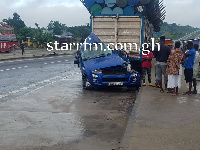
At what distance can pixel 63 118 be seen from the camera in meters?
7.75

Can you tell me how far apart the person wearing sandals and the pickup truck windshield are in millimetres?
3627

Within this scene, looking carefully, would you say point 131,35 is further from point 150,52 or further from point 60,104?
point 60,104

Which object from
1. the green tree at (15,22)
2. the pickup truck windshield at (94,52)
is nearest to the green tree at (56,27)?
the green tree at (15,22)

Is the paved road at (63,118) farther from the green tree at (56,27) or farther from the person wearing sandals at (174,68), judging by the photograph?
the green tree at (56,27)

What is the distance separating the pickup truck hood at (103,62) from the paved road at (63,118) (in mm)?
884

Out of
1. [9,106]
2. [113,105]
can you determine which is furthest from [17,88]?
Answer: [113,105]

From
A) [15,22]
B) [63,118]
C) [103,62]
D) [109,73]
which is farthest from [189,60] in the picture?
[15,22]

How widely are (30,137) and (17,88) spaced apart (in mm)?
6896

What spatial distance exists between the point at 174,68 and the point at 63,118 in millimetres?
4020

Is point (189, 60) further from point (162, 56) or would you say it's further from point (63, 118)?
point (63, 118)

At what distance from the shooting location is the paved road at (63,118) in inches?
232

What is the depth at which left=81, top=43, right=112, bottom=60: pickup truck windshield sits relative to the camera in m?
13.2

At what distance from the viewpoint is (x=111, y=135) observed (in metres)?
6.40

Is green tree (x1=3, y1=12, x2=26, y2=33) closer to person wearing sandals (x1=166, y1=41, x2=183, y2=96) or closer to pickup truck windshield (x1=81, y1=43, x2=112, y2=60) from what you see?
pickup truck windshield (x1=81, y1=43, x2=112, y2=60)
